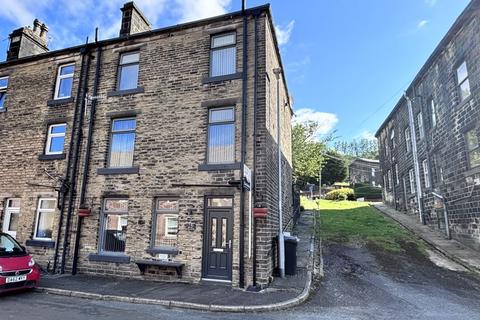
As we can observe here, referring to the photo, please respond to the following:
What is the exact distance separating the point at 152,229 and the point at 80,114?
5.63m

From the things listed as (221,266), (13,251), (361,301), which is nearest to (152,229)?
(221,266)

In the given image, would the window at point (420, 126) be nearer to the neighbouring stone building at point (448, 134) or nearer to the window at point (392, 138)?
the neighbouring stone building at point (448, 134)

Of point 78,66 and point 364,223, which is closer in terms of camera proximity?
point 78,66

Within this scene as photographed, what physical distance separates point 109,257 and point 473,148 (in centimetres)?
1482

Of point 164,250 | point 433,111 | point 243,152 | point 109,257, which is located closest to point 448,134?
point 433,111

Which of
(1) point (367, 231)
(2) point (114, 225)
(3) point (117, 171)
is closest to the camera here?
(2) point (114, 225)

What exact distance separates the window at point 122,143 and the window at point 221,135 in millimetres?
3057

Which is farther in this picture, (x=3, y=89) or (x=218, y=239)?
(x=3, y=89)

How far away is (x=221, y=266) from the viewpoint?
9438 millimetres

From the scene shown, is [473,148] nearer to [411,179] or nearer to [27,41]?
[411,179]

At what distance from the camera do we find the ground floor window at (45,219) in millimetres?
11886

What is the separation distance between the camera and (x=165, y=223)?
1038cm

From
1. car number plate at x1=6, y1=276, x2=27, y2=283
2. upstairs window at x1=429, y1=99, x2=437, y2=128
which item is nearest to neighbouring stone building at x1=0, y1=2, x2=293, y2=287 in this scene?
car number plate at x1=6, y1=276, x2=27, y2=283

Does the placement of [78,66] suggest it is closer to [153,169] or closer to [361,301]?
[153,169]
